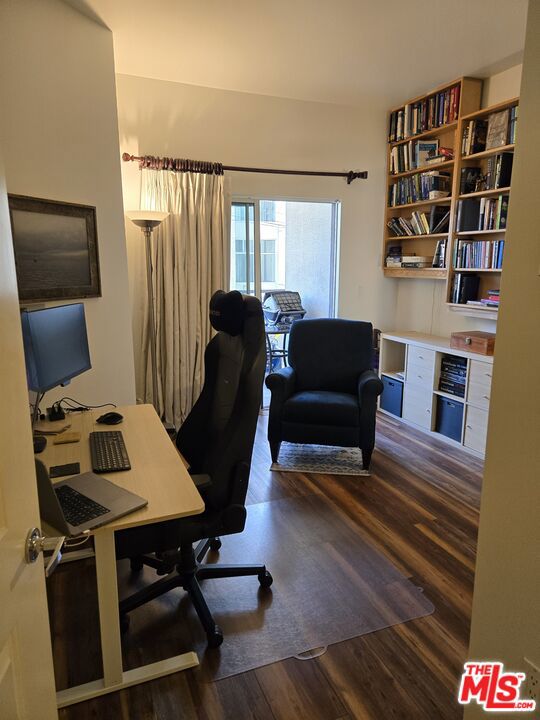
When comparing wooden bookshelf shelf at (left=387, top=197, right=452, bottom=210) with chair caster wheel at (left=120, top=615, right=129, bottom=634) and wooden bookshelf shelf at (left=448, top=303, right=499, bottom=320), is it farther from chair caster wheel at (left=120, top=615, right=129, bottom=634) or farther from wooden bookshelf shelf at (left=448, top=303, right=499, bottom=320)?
chair caster wheel at (left=120, top=615, right=129, bottom=634)

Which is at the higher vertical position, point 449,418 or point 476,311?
point 476,311

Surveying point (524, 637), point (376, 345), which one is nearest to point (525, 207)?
point (524, 637)

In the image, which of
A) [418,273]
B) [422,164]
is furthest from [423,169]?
[418,273]

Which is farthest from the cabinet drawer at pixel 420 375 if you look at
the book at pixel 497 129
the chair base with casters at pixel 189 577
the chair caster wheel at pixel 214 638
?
the chair caster wheel at pixel 214 638

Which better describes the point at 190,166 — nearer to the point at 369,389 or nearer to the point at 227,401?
the point at 369,389

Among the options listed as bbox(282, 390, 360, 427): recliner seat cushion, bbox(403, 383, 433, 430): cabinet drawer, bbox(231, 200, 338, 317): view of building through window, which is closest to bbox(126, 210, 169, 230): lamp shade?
bbox(231, 200, 338, 317): view of building through window

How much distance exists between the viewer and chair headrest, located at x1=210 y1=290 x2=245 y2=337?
6.24ft

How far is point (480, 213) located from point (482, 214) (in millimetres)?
28

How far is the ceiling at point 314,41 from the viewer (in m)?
2.64

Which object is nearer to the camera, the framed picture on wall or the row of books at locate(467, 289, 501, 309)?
the framed picture on wall

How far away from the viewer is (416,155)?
414 cm

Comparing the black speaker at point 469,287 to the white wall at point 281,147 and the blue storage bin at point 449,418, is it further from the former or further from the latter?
the white wall at point 281,147

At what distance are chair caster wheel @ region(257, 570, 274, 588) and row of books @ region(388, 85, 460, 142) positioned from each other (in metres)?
3.65

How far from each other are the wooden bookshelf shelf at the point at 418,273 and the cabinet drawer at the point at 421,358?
65 cm
